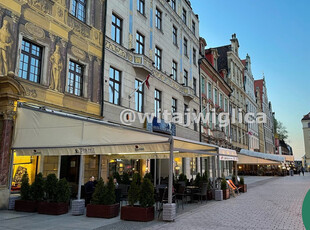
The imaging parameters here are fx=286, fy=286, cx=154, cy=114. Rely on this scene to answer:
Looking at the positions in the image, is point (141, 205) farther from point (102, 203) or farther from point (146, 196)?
point (102, 203)

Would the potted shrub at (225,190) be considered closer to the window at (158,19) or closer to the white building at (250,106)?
the window at (158,19)

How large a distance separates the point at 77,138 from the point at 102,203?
8.34ft

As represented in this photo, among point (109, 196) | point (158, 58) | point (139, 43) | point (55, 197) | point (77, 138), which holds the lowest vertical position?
point (55, 197)

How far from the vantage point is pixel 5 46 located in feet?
37.6

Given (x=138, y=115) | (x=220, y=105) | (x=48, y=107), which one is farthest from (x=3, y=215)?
(x=220, y=105)

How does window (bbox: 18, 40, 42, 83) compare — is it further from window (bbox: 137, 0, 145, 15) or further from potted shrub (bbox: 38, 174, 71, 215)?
window (bbox: 137, 0, 145, 15)

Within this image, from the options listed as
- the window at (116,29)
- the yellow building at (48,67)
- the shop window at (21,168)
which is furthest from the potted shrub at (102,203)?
the window at (116,29)

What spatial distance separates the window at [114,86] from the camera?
17.2m

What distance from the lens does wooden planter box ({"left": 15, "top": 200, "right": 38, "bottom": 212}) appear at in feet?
34.8

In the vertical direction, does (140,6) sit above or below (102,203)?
above

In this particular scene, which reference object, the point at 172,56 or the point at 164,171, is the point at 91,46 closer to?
A: the point at 172,56

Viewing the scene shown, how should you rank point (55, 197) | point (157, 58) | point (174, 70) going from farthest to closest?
point (174, 70), point (157, 58), point (55, 197)

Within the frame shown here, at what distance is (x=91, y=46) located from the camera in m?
15.9

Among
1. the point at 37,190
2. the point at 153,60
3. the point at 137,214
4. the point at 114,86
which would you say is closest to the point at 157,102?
the point at 153,60
